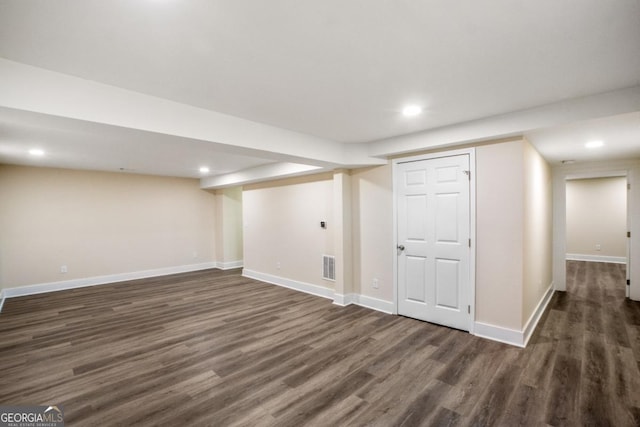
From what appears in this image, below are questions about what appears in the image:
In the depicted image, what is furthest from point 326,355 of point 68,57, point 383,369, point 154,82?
point 68,57

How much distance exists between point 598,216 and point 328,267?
26.7 ft

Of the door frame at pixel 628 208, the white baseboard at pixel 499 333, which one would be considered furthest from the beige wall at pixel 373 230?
the door frame at pixel 628 208

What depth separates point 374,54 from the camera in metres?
1.83

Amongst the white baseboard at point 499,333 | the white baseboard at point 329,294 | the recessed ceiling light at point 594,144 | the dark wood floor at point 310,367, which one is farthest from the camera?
the white baseboard at point 329,294

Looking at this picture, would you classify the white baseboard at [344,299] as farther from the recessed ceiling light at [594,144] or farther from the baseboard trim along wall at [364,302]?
the recessed ceiling light at [594,144]

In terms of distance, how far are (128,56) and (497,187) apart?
11.9 ft

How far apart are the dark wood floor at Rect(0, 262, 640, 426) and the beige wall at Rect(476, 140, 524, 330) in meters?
0.42

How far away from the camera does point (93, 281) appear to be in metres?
6.09

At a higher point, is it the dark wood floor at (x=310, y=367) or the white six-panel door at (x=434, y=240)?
the white six-panel door at (x=434, y=240)

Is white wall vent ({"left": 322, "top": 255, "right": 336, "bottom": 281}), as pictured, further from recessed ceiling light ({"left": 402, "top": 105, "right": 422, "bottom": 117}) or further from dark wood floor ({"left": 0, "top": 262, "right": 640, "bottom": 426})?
recessed ceiling light ({"left": 402, "top": 105, "right": 422, "bottom": 117})

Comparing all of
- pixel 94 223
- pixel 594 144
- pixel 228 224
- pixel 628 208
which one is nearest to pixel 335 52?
pixel 594 144

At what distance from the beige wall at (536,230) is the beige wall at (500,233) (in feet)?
0.38

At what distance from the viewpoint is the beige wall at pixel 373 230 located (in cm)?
418

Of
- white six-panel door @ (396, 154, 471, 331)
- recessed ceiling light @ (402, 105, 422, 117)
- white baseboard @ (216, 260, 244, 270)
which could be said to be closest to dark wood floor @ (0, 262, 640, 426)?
white six-panel door @ (396, 154, 471, 331)
